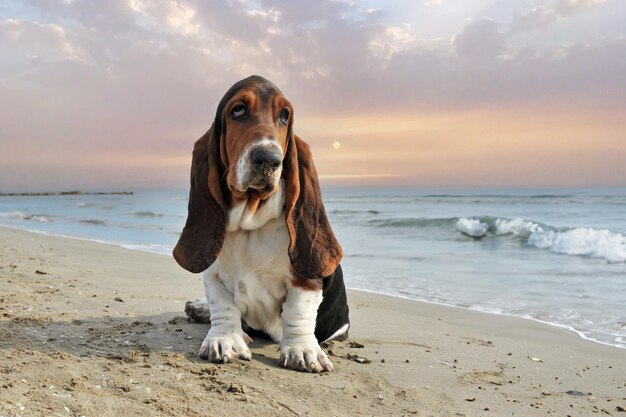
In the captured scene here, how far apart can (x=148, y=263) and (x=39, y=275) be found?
2.66m

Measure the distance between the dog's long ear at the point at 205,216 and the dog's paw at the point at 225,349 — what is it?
1.37ft

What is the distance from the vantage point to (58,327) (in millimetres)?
3953

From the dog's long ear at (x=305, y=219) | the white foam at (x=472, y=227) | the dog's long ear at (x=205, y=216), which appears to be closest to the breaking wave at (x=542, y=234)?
the white foam at (x=472, y=227)

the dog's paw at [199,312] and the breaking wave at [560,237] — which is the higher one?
the breaking wave at [560,237]

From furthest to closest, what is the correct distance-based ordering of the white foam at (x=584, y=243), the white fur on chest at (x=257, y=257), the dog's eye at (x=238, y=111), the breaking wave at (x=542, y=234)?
1. the breaking wave at (x=542, y=234)
2. the white foam at (x=584, y=243)
3. the white fur on chest at (x=257, y=257)
4. the dog's eye at (x=238, y=111)

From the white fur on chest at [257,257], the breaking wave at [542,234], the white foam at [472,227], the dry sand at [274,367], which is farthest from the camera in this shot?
the white foam at [472,227]

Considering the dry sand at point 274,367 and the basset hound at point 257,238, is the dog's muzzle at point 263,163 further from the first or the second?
the dry sand at point 274,367

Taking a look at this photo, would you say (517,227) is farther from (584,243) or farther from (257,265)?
(257,265)

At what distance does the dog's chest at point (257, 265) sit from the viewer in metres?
3.43

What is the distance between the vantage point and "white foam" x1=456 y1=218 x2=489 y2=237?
17.3 m

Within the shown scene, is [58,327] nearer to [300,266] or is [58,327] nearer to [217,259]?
[217,259]

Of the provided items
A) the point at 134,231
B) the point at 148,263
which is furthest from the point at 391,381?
the point at 134,231

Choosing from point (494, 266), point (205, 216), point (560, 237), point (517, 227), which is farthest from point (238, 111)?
point (517, 227)

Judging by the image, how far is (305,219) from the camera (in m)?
3.45
